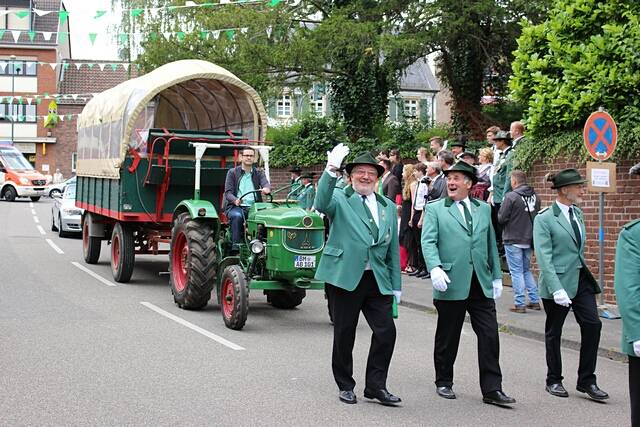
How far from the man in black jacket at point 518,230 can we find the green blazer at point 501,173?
1776mm

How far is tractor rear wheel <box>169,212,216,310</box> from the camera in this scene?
39.1ft

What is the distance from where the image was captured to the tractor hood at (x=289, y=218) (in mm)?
11023

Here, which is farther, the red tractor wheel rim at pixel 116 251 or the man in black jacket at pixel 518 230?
the red tractor wheel rim at pixel 116 251

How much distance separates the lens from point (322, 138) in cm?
3005

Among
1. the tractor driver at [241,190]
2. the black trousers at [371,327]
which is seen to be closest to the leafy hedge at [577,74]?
the tractor driver at [241,190]

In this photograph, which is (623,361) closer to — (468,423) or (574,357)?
(574,357)

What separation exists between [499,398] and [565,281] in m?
1.25

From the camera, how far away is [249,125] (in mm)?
15555

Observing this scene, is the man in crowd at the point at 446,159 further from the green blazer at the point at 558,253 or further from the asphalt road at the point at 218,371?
the green blazer at the point at 558,253

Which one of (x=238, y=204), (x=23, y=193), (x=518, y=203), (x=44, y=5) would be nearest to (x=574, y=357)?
(x=518, y=203)

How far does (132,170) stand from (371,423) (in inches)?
331

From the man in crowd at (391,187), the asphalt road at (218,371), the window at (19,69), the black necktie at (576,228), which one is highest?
the window at (19,69)

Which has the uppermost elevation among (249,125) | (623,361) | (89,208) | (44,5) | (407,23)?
(44,5)

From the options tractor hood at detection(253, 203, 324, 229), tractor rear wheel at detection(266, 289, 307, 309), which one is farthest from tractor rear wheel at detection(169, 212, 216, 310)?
tractor rear wheel at detection(266, 289, 307, 309)
